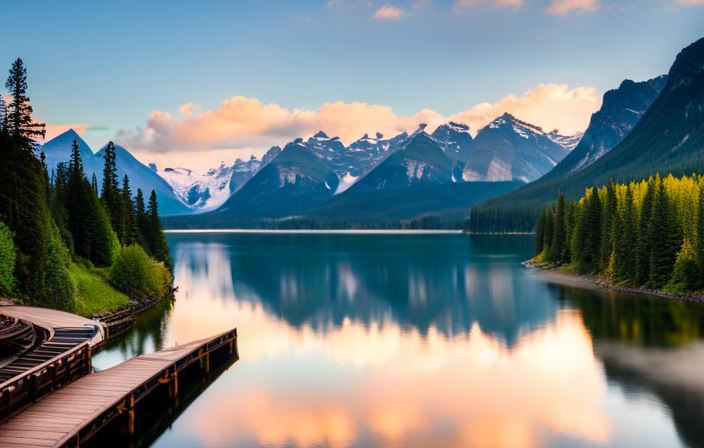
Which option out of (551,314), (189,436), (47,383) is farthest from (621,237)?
(47,383)

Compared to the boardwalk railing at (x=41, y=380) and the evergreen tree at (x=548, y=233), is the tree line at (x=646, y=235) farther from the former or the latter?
the boardwalk railing at (x=41, y=380)

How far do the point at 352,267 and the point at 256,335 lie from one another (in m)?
69.0

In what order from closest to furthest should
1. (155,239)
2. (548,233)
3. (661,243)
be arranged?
(661,243) < (155,239) < (548,233)

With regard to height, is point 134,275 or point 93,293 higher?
point 134,275

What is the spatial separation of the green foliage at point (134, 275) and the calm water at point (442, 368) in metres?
3.47

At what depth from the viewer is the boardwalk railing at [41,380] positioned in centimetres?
2329

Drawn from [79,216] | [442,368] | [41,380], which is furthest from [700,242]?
[79,216]

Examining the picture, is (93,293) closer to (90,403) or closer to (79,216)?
(79,216)

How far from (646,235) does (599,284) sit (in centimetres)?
1127

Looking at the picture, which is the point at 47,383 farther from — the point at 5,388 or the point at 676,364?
the point at 676,364

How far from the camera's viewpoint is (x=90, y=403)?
25.8 meters

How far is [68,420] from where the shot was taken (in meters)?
23.6

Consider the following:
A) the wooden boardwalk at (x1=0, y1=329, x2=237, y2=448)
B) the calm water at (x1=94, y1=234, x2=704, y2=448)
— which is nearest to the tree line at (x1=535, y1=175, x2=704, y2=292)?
the calm water at (x1=94, y1=234, x2=704, y2=448)

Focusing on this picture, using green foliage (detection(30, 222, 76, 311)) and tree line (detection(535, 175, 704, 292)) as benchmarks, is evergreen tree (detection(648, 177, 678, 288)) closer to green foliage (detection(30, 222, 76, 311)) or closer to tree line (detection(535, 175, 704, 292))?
tree line (detection(535, 175, 704, 292))
